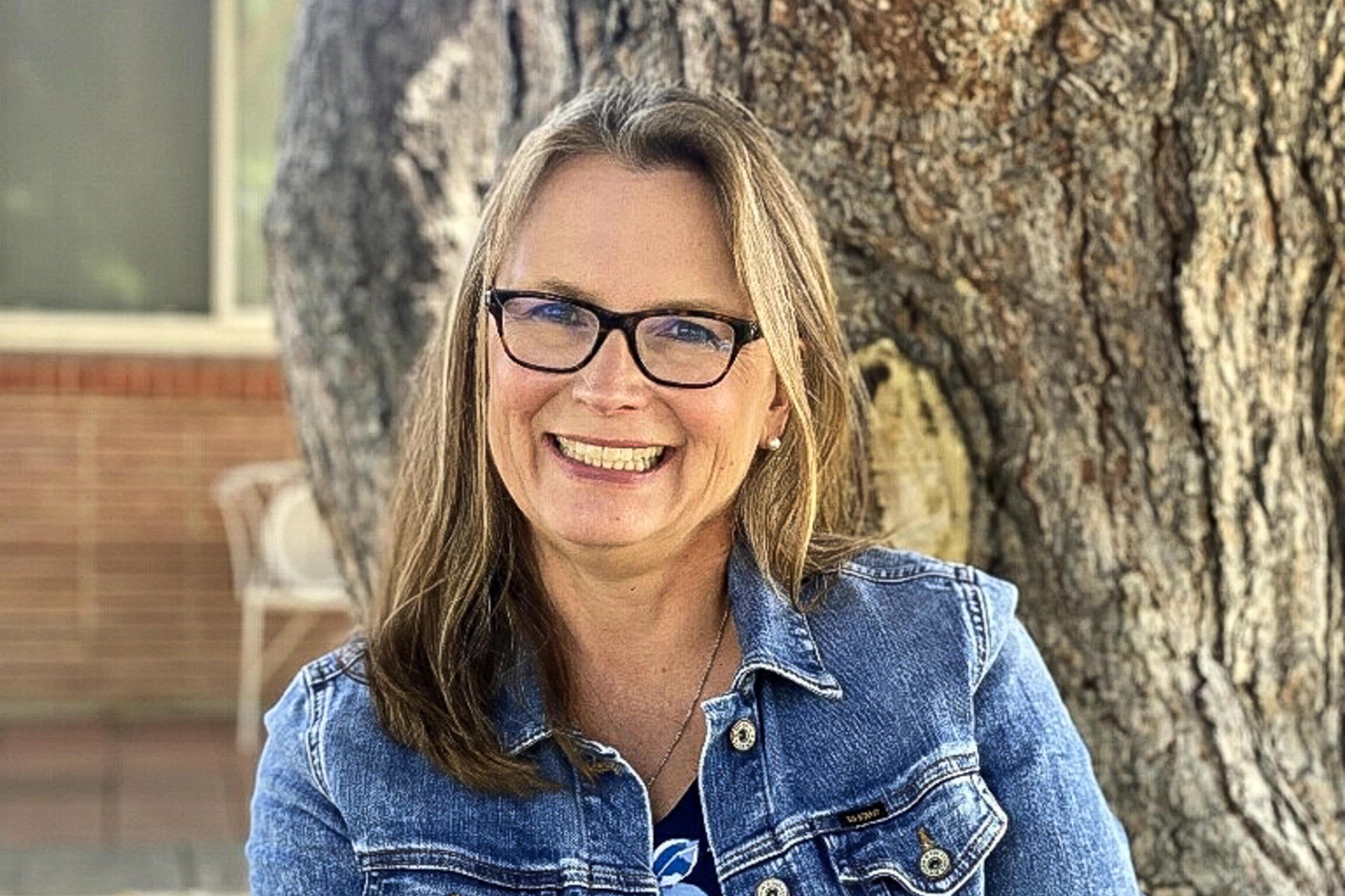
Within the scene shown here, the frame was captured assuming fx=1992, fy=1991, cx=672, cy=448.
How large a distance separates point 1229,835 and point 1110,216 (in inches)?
29.9

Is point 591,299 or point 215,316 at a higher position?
point 591,299

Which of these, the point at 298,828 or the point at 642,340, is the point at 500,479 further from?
the point at 298,828

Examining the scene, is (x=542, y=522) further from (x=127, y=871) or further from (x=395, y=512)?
(x=127, y=871)

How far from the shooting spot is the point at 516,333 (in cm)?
199

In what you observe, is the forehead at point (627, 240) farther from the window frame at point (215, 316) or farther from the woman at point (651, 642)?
the window frame at point (215, 316)

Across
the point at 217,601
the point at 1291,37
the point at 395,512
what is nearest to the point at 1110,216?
the point at 1291,37

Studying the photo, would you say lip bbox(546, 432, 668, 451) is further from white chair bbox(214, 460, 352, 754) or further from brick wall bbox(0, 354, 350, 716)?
brick wall bbox(0, 354, 350, 716)

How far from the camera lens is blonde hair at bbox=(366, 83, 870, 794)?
6.63 feet

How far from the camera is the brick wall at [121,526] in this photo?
7191 millimetres

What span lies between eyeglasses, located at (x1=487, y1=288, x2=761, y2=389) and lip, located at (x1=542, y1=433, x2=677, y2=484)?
0.07m

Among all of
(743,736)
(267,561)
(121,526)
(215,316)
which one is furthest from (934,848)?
(215,316)

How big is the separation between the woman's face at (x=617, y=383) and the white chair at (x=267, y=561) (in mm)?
5024

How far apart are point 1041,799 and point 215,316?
591 cm

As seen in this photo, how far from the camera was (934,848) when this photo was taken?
2012mm
